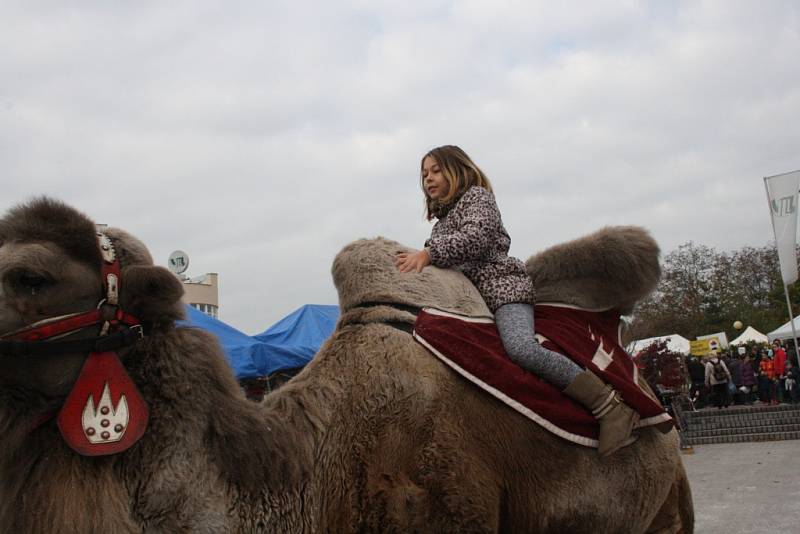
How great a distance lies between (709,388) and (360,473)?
2297 centimetres

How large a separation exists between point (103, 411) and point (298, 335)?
8904 mm

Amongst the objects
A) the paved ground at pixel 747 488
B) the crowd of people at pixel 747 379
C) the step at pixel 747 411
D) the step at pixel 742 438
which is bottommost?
the paved ground at pixel 747 488

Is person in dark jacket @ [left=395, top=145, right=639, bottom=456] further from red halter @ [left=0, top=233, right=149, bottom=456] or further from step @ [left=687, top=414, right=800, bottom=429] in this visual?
step @ [left=687, top=414, right=800, bottom=429]

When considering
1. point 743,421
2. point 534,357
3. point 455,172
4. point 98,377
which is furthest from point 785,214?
point 98,377

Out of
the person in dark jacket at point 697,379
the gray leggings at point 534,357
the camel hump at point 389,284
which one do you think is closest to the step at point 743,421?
the person in dark jacket at point 697,379

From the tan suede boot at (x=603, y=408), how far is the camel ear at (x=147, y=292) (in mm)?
1841

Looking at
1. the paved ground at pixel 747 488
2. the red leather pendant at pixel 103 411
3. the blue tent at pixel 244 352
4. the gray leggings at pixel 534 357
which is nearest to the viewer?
the red leather pendant at pixel 103 411

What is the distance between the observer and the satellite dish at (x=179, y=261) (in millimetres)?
15448

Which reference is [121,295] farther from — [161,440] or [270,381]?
[270,381]

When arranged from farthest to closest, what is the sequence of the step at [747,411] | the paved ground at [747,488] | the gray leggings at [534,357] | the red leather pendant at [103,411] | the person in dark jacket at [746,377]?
the person in dark jacket at [746,377]
the step at [747,411]
the paved ground at [747,488]
the gray leggings at [534,357]
the red leather pendant at [103,411]

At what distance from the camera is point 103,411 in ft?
8.47

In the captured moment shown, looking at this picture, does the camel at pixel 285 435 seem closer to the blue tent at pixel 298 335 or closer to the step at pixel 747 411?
the blue tent at pixel 298 335

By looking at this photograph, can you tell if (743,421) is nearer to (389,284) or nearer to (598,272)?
(598,272)

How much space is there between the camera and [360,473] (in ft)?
9.90
